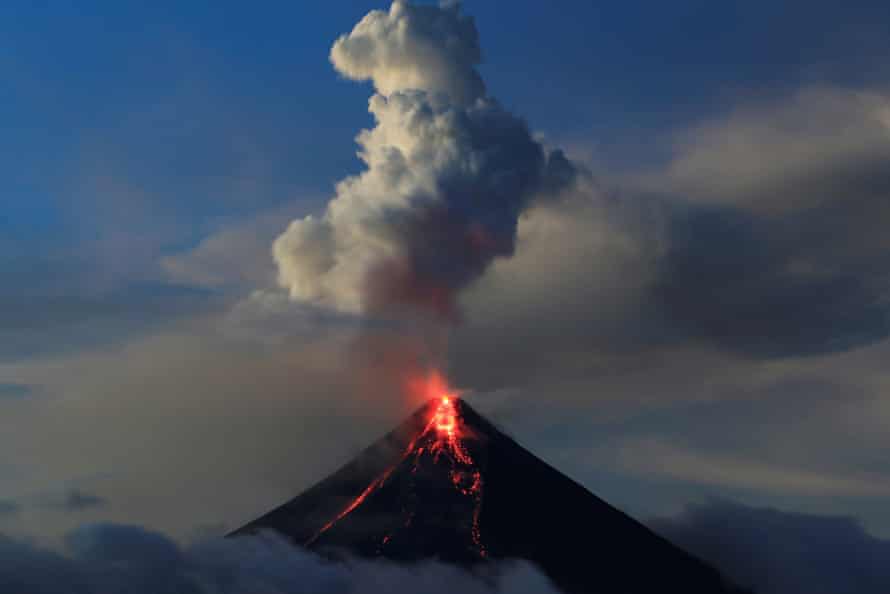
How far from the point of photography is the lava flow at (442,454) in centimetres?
15912

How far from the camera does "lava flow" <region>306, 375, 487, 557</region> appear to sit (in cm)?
15912

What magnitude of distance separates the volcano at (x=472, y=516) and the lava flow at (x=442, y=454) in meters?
0.11

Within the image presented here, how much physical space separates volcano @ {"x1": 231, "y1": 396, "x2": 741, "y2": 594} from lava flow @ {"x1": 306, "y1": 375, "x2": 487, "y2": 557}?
110 millimetres

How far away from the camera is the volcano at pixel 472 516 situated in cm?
15212

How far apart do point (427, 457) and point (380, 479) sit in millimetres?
6106

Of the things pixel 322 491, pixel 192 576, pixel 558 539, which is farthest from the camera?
pixel 322 491

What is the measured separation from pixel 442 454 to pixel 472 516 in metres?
9.59

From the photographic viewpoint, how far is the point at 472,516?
15512 cm

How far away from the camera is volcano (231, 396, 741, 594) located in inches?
5989

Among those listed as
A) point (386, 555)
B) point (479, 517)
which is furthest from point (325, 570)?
point (479, 517)

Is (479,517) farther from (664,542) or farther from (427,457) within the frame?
(664,542)

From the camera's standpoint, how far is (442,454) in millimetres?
162125

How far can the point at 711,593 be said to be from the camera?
532 feet

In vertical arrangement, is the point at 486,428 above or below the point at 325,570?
above
